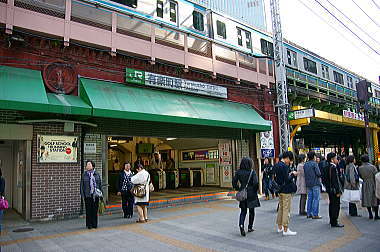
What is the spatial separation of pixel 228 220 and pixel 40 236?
4702mm

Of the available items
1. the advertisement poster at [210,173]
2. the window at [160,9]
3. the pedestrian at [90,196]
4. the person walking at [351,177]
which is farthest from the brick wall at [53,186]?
the advertisement poster at [210,173]

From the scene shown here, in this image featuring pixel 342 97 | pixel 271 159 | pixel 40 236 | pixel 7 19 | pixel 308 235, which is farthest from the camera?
pixel 342 97

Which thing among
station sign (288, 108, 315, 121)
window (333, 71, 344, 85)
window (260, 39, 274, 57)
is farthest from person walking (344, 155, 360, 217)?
window (333, 71, 344, 85)

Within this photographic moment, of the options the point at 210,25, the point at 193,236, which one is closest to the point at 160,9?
the point at 210,25

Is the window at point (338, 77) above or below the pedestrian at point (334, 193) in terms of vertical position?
above

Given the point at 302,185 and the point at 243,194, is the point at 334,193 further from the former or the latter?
the point at 243,194

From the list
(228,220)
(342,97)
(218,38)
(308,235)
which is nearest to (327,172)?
(308,235)

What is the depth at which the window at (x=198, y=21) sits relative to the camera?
13923 mm

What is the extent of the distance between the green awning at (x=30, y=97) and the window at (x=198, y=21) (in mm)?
6872

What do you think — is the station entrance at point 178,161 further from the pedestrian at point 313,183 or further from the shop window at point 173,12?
the pedestrian at point 313,183

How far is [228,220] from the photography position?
28.2 feet

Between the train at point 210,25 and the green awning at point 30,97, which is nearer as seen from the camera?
the green awning at point 30,97

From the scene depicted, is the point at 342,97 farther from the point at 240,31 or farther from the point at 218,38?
the point at 218,38

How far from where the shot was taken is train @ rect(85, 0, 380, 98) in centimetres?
1184
